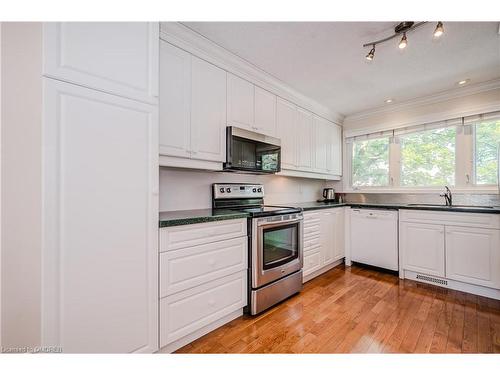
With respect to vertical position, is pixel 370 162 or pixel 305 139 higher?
pixel 305 139

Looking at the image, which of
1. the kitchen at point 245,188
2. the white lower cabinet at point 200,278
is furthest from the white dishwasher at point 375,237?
the white lower cabinet at point 200,278

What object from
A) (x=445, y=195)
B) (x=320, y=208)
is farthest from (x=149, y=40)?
(x=445, y=195)

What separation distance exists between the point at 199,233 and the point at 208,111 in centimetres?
110

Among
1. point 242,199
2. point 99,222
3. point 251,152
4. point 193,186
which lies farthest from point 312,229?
point 99,222

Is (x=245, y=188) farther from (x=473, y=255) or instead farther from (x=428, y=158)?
(x=428, y=158)

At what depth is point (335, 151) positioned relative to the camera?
12.4ft

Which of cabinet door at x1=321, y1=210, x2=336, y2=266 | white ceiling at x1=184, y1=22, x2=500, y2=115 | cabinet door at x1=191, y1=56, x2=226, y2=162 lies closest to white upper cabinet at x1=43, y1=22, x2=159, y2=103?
cabinet door at x1=191, y1=56, x2=226, y2=162

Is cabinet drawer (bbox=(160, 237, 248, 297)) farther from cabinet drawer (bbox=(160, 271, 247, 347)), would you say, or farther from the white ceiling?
the white ceiling

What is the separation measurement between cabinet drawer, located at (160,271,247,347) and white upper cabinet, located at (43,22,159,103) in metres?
1.35

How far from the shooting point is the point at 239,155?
2.26 meters

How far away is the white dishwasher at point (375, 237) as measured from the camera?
2932mm

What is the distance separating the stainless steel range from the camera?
1.98m

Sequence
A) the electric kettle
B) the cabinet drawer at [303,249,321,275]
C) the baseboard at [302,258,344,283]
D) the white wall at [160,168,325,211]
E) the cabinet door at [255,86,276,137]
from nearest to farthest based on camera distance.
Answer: the white wall at [160,168,325,211] → the cabinet door at [255,86,276,137] → the cabinet drawer at [303,249,321,275] → the baseboard at [302,258,344,283] → the electric kettle

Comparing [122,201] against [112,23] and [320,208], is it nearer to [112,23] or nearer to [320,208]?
[112,23]
